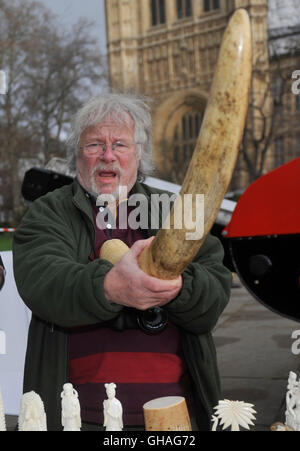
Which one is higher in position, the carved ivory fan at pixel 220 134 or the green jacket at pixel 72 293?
the carved ivory fan at pixel 220 134

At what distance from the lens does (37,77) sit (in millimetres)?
24328

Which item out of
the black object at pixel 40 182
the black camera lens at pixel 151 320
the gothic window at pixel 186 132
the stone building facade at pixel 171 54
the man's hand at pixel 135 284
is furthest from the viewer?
the stone building facade at pixel 171 54

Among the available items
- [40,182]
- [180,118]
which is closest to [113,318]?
[40,182]

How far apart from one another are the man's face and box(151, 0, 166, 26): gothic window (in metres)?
54.2

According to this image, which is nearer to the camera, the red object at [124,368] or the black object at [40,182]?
the red object at [124,368]

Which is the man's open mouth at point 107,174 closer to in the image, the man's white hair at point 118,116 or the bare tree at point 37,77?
the man's white hair at point 118,116

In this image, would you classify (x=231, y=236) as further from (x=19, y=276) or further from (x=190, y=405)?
(x=19, y=276)

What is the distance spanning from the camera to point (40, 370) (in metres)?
1.47

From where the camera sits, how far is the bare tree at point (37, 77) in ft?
75.2

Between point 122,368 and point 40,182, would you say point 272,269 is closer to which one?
point 122,368

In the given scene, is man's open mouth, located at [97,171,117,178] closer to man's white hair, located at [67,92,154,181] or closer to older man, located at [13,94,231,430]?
older man, located at [13,94,231,430]

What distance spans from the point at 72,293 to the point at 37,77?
24716mm

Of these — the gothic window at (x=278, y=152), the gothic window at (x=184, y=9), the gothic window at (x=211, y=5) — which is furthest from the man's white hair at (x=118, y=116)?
the gothic window at (x=184, y=9)
